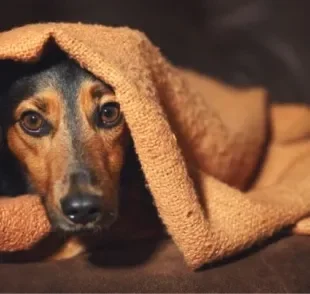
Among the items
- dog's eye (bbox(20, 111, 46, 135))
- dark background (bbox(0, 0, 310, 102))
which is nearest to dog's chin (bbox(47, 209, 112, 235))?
dog's eye (bbox(20, 111, 46, 135))

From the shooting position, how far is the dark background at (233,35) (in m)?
1.96

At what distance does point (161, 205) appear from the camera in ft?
4.07

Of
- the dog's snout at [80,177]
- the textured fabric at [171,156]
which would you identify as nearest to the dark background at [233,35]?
the textured fabric at [171,156]

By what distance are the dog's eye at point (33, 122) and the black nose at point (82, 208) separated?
0.65ft

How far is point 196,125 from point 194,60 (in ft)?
1.97

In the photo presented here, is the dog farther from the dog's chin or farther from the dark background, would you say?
the dark background

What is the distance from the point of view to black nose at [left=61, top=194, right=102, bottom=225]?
120cm

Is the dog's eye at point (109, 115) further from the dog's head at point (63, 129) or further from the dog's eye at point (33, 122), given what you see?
the dog's eye at point (33, 122)

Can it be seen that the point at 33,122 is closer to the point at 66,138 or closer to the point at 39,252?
the point at 66,138

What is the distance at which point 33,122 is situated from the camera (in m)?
1.37

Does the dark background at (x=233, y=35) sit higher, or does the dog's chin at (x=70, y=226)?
the dark background at (x=233, y=35)

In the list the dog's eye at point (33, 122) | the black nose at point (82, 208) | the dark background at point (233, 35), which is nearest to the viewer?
the black nose at point (82, 208)

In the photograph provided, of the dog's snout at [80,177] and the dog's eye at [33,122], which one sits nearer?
the dog's snout at [80,177]

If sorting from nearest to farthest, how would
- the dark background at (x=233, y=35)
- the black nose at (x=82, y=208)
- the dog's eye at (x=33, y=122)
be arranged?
the black nose at (x=82, y=208), the dog's eye at (x=33, y=122), the dark background at (x=233, y=35)
